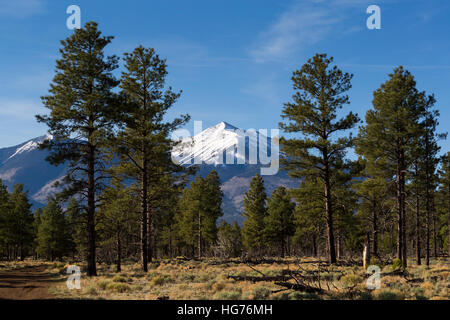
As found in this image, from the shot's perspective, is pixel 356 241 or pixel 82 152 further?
pixel 356 241

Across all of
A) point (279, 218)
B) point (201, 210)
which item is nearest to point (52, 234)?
point (201, 210)

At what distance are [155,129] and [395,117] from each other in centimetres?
1455

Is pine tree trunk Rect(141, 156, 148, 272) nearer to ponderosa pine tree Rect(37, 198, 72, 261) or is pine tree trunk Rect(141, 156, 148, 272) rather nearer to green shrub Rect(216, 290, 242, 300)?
green shrub Rect(216, 290, 242, 300)

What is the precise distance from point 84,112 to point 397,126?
18458 millimetres

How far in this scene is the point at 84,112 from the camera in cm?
1927

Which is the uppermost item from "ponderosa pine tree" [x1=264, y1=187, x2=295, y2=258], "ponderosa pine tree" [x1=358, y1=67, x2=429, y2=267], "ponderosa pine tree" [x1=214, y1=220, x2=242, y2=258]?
"ponderosa pine tree" [x1=358, y1=67, x2=429, y2=267]

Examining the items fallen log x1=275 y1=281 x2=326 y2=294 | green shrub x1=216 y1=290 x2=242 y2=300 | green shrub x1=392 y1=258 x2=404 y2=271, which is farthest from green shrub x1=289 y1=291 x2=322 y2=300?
green shrub x1=392 y1=258 x2=404 y2=271

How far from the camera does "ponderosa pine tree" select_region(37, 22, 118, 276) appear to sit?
747 inches

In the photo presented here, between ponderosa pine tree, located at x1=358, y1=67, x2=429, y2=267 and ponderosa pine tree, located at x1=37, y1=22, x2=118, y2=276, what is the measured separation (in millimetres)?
15497

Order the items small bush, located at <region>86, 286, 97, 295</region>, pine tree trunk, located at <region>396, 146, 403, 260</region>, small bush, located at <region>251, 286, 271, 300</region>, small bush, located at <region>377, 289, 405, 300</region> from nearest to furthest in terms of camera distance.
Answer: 1. small bush, located at <region>377, 289, 405, 300</region>
2. small bush, located at <region>251, 286, 271, 300</region>
3. small bush, located at <region>86, 286, 97, 295</region>
4. pine tree trunk, located at <region>396, 146, 403, 260</region>

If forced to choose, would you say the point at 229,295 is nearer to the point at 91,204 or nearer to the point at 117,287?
the point at 117,287
